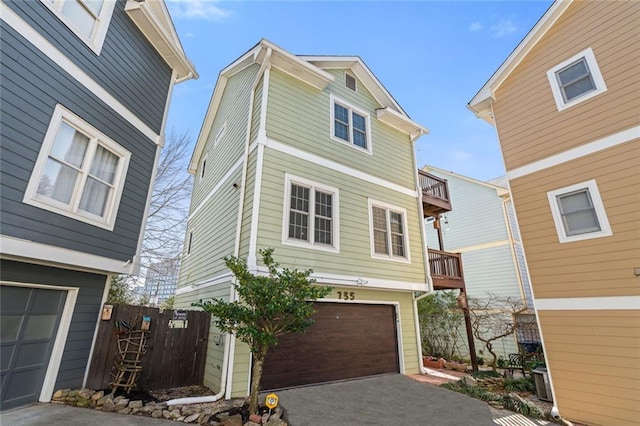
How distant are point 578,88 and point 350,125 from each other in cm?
617

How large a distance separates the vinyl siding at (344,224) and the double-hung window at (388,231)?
0.66 feet

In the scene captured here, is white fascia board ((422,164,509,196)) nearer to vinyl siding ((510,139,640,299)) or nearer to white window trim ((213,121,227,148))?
vinyl siding ((510,139,640,299))

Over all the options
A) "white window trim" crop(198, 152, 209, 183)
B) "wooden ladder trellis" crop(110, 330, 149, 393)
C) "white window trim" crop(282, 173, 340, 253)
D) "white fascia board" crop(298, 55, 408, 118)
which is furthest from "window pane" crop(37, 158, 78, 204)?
"white window trim" crop(198, 152, 209, 183)

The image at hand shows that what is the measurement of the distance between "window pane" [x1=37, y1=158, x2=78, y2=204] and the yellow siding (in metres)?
10.6

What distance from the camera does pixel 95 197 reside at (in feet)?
18.0

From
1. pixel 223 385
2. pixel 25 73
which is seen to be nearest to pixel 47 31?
pixel 25 73

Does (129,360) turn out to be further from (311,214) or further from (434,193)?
(434,193)

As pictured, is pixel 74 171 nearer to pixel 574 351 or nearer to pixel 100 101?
pixel 100 101

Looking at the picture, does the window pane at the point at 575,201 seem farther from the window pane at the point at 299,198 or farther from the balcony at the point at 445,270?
the window pane at the point at 299,198

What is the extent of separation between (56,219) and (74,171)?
1000 mm

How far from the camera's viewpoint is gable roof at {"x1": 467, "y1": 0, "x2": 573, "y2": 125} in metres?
7.92

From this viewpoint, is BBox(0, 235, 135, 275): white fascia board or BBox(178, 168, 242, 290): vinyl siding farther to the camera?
BBox(178, 168, 242, 290): vinyl siding

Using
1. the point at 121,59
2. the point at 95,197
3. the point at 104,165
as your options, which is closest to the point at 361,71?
the point at 121,59

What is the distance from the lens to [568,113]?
23.9 ft
